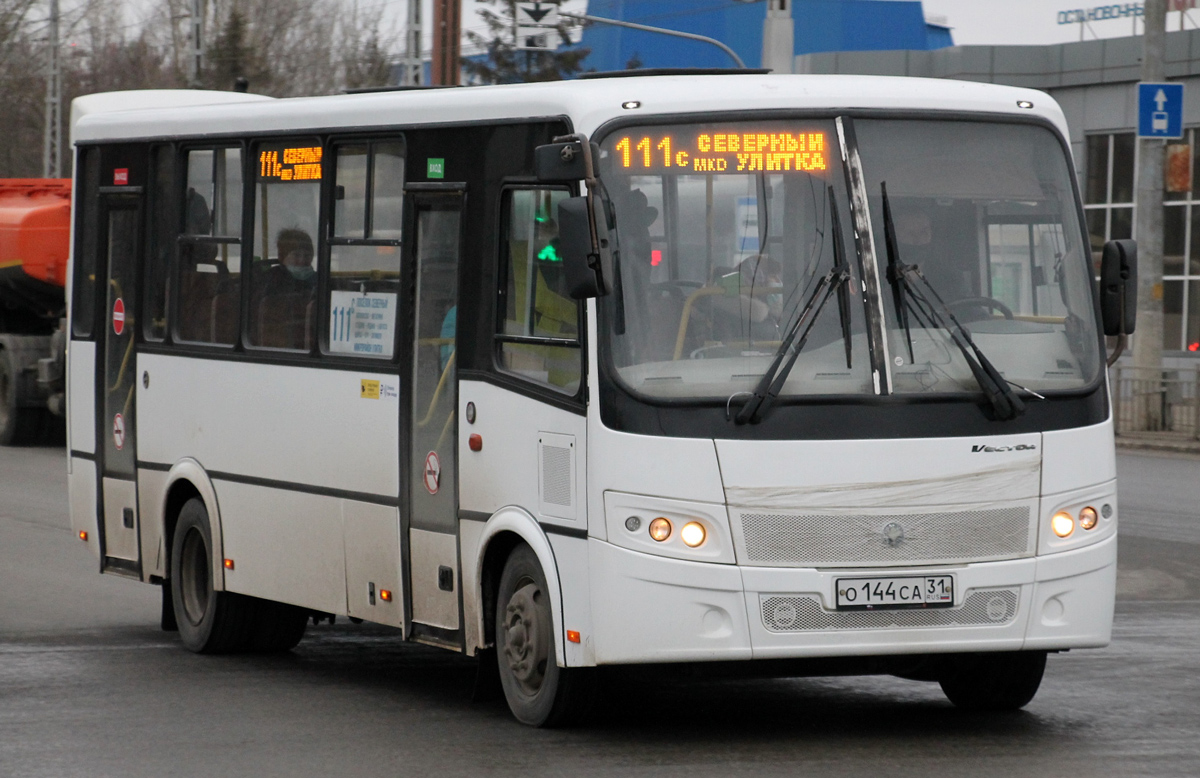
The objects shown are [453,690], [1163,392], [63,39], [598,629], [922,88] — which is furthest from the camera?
[63,39]

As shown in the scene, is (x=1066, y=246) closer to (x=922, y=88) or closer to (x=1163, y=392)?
(x=922, y=88)

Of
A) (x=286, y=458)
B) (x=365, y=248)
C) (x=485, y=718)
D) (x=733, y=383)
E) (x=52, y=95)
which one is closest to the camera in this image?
(x=733, y=383)

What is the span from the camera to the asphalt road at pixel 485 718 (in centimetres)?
780

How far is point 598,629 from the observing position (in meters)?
7.97

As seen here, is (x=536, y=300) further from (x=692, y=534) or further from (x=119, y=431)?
(x=119, y=431)

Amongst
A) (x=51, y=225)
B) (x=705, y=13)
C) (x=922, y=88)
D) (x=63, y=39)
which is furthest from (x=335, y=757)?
(x=705, y=13)

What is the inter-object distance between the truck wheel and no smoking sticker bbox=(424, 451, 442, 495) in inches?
785

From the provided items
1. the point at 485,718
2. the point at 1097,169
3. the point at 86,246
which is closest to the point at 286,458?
the point at 485,718

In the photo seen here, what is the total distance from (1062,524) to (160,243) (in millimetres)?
5838

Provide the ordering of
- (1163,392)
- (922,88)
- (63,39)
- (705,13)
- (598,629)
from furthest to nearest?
(705,13) → (63,39) → (1163,392) → (922,88) → (598,629)

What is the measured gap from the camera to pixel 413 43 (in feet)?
94.3

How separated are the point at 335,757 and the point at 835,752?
6.12 feet

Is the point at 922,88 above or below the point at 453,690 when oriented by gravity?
above

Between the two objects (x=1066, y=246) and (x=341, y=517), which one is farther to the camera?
(x=341, y=517)
